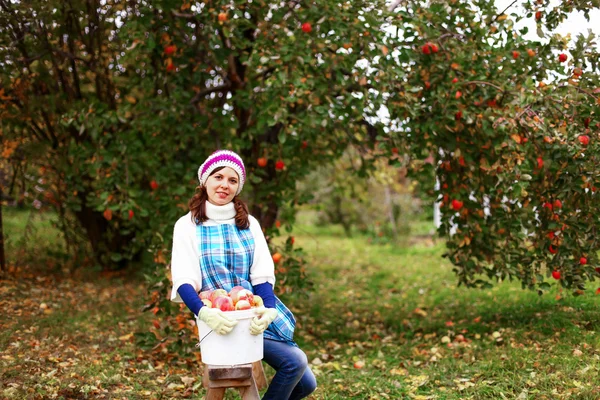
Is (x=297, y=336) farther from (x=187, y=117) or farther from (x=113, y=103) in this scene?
(x=113, y=103)

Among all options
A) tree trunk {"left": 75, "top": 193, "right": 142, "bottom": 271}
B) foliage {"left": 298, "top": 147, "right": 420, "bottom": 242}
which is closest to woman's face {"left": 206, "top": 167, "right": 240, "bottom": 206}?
tree trunk {"left": 75, "top": 193, "right": 142, "bottom": 271}

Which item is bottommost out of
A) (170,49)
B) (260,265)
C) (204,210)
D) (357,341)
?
(357,341)

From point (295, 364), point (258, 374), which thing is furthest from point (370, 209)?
point (295, 364)

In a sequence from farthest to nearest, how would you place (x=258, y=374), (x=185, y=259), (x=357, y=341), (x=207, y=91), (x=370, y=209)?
(x=370, y=209)
(x=207, y=91)
(x=357, y=341)
(x=258, y=374)
(x=185, y=259)

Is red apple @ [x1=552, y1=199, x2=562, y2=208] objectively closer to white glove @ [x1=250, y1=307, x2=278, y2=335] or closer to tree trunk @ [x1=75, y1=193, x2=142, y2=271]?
white glove @ [x1=250, y1=307, x2=278, y2=335]

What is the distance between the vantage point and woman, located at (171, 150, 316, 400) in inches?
108

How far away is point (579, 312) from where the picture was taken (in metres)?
4.84

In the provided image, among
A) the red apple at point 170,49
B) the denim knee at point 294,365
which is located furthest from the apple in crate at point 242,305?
the red apple at point 170,49

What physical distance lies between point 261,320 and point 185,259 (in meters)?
0.46

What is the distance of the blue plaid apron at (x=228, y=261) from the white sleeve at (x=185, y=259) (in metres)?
0.03

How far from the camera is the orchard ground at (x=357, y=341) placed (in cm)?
370

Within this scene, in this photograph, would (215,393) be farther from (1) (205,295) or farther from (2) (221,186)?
(2) (221,186)

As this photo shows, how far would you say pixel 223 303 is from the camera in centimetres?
256

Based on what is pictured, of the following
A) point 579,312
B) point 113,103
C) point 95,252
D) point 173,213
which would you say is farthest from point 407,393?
point 95,252
